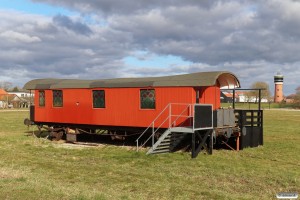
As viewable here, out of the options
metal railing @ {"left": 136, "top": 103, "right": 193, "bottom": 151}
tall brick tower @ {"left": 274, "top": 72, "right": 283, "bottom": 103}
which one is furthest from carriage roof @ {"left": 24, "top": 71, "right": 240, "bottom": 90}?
tall brick tower @ {"left": 274, "top": 72, "right": 283, "bottom": 103}

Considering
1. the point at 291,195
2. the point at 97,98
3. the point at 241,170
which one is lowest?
the point at 241,170

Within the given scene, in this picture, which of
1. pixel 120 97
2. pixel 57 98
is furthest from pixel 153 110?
pixel 57 98

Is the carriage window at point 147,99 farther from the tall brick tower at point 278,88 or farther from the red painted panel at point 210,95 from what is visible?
the tall brick tower at point 278,88

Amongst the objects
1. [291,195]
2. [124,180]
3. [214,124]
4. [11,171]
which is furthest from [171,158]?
[291,195]

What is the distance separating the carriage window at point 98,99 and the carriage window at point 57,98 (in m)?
2.66

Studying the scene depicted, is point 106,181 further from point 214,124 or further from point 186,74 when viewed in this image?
point 186,74

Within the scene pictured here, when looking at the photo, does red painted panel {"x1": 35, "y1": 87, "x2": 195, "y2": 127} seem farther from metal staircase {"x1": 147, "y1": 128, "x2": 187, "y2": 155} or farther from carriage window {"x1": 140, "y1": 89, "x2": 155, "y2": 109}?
metal staircase {"x1": 147, "y1": 128, "x2": 187, "y2": 155}

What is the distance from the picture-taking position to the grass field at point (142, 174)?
9367 millimetres

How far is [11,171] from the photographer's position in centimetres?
1196

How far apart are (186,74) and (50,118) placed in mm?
9272

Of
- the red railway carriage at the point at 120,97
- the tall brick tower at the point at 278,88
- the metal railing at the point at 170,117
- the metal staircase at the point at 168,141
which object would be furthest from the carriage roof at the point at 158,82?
the tall brick tower at the point at 278,88

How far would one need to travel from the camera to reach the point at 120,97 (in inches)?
791

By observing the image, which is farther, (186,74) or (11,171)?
(186,74)

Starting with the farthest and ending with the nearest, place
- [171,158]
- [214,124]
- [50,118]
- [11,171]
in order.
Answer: [50,118]
[214,124]
[171,158]
[11,171]
